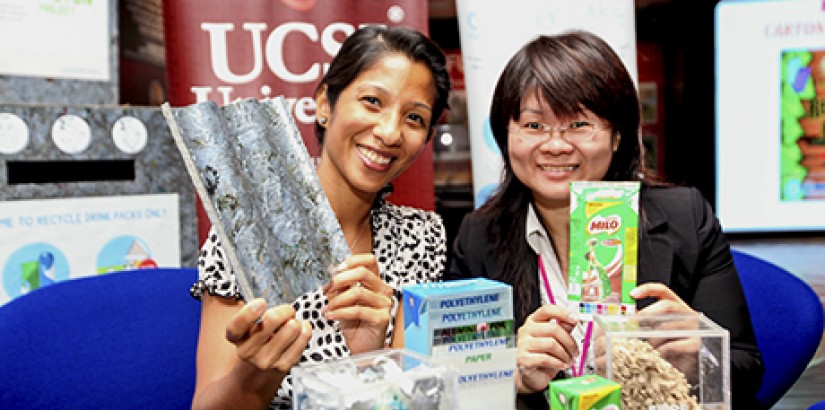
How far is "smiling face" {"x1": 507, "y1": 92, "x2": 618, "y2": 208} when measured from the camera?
1425mm

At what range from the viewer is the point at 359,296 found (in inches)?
40.6

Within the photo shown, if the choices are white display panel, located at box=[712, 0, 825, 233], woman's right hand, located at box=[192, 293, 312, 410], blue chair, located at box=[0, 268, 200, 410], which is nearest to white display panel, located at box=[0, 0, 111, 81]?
blue chair, located at box=[0, 268, 200, 410]

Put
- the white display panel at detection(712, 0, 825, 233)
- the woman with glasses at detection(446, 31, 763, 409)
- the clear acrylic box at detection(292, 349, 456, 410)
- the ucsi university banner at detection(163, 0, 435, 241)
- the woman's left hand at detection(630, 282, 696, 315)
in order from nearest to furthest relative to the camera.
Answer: the clear acrylic box at detection(292, 349, 456, 410), the woman's left hand at detection(630, 282, 696, 315), the woman with glasses at detection(446, 31, 763, 409), the ucsi university banner at detection(163, 0, 435, 241), the white display panel at detection(712, 0, 825, 233)

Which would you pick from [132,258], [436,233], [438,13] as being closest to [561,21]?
[436,233]

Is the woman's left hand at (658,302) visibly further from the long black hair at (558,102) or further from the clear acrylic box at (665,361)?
the long black hair at (558,102)

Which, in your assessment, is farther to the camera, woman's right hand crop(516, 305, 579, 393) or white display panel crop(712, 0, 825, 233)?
white display panel crop(712, 0, 825, 233)

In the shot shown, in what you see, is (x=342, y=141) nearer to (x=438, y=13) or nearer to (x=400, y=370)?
(x=400, y=370)

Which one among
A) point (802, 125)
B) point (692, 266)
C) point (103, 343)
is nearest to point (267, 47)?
point (103, 343)

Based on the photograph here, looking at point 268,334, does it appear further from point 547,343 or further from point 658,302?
point 658,302

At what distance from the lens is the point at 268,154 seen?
97cm

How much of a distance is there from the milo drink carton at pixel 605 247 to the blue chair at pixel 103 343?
34.5 inches

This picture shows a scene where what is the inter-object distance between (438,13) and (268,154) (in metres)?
5.86

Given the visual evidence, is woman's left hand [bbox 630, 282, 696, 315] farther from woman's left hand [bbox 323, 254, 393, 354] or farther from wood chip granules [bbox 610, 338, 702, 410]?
woman's left hand [bbox 323, 254, 393, 354]

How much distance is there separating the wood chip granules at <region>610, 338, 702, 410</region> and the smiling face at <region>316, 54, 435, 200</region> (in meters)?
0.71
